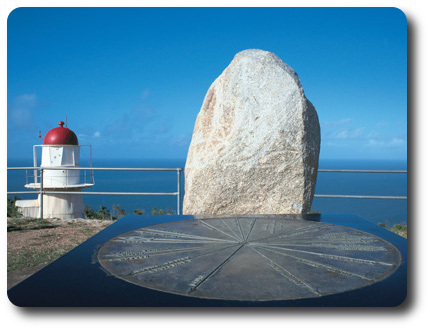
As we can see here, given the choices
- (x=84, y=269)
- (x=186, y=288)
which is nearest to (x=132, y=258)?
(x=84, y=269)

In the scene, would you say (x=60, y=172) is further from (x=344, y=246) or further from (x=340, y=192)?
(x=344, y=246)

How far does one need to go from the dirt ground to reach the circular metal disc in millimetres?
1836

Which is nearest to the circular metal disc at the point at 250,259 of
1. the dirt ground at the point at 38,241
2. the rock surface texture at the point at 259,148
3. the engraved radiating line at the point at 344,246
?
the engraved radiating line at the point at 344,246

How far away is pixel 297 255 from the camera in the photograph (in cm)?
236

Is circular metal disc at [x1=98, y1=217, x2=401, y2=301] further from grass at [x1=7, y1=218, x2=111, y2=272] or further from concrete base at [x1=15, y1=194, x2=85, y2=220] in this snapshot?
concrete base at [x1=15, y1=194, x2=85, y2=220]

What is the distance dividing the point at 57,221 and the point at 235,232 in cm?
436

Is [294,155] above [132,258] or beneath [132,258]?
above

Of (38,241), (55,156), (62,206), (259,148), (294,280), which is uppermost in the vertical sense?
(55,156)

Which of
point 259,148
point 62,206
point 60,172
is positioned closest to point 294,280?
point 259,148

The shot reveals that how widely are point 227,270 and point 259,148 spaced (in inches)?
73.9

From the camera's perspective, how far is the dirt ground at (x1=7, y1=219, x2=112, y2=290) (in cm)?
409

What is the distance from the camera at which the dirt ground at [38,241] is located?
409cm

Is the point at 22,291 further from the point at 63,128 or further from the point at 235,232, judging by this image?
the point at 63,128

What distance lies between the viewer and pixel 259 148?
3.76 metres
